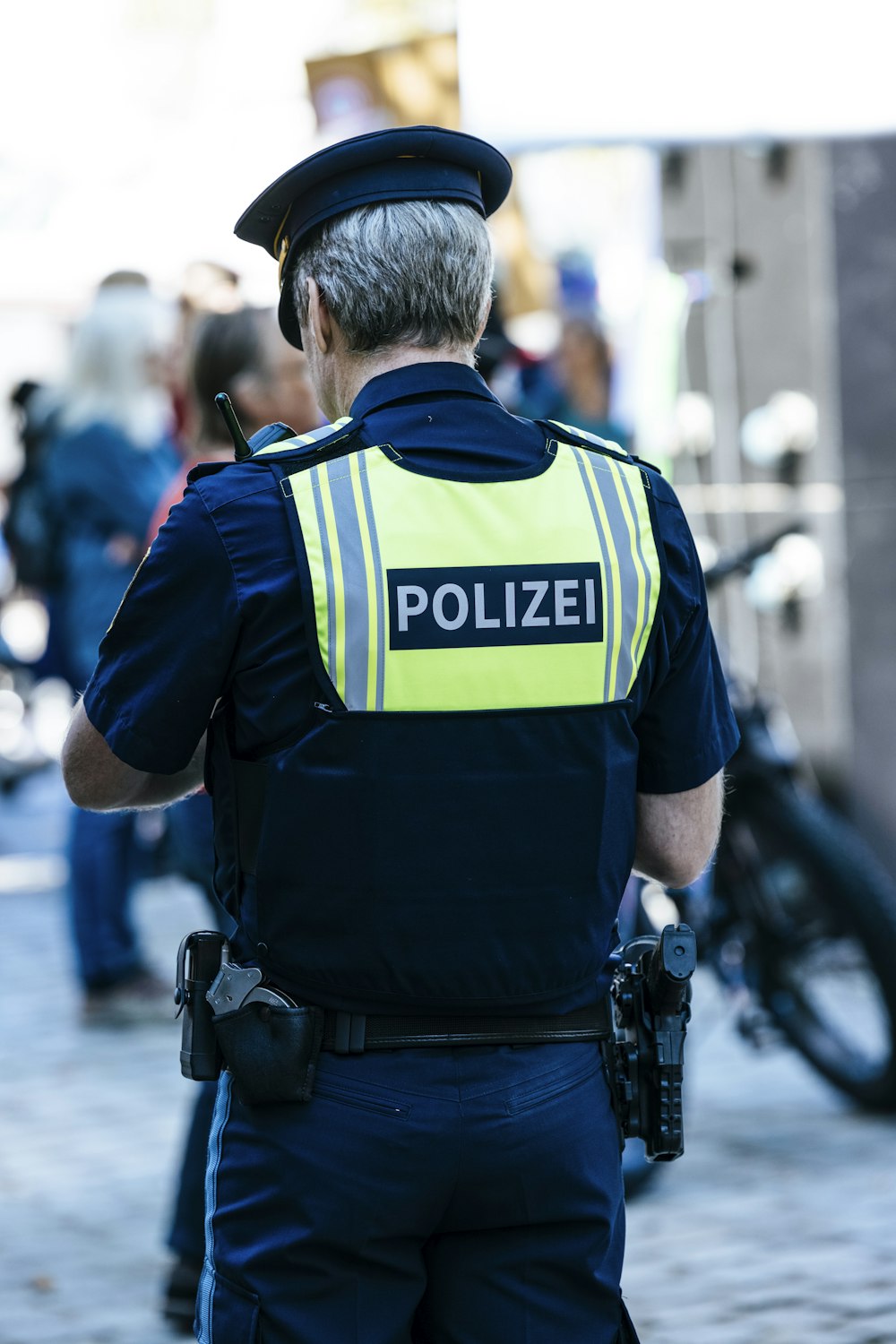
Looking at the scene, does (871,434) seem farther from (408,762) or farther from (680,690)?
(408,762)

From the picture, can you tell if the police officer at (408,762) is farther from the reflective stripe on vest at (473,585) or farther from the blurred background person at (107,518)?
the blurred background person at (107,518)

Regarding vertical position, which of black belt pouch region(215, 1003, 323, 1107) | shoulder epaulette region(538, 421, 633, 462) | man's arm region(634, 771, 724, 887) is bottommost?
black belt pouch region(215, 1003, 323, 1107)

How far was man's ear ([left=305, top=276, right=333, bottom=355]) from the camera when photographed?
209 centimetres

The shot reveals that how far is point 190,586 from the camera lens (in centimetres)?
196

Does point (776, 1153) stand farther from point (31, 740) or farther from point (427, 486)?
point (31, 740)

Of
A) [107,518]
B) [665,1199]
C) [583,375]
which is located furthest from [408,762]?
[583,375]

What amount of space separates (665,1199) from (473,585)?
280 cm

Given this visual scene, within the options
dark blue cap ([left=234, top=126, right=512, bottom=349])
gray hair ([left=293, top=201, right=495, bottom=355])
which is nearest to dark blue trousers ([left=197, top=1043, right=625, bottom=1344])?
gray hair ([left=293, top=201, right=495, bottom=355])

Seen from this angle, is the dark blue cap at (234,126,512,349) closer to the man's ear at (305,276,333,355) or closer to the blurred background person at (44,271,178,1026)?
the man's ear at (305,276,333,355)

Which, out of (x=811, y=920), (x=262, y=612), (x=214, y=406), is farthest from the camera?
(x=811, y=920)

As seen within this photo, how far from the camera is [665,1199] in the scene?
4.43 metres

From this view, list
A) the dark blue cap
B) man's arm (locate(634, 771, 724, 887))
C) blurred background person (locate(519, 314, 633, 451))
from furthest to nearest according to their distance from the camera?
blurred background person (locate(519, 314, 633, 451)) < man's arm (locate(634, 771, 724, 887)) < the dark blue cap

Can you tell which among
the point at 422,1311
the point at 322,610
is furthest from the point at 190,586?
the point at 422,1311

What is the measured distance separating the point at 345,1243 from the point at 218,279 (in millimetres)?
5199
